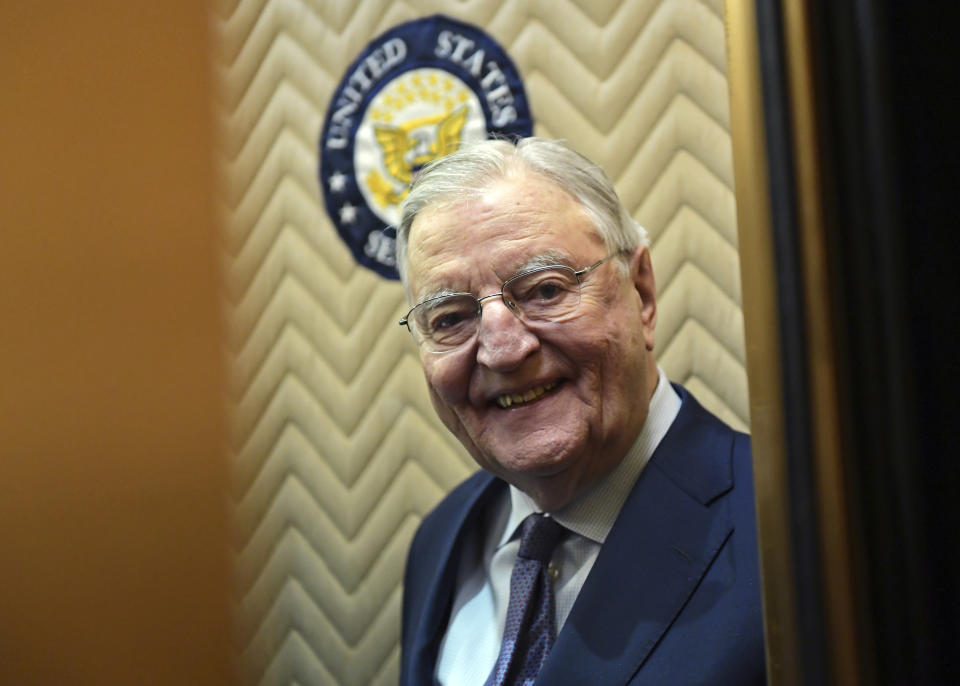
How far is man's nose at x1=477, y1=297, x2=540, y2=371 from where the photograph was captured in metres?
1.05

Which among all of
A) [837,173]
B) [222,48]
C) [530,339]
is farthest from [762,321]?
[222,48]

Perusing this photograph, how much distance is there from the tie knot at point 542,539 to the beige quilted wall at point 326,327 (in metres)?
0.51

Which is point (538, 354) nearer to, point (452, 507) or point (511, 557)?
point (511, 557)

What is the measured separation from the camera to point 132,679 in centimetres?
139

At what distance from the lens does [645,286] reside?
3.89 feet

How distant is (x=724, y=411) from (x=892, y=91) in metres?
1.30

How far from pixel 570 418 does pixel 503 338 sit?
131 mm

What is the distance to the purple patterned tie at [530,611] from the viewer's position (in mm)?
1076

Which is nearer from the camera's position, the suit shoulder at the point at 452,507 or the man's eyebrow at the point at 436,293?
the man's eyebrow at the point at 436,293

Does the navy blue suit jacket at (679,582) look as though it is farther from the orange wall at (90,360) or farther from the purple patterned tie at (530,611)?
the orange wall at (90,360)

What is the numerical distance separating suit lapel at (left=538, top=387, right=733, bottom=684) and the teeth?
0.57 ft

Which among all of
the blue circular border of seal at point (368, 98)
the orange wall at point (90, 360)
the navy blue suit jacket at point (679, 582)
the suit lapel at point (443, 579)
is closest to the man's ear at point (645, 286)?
the navy blue suit jacket at point (679, 582)

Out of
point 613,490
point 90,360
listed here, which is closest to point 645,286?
point 613,490

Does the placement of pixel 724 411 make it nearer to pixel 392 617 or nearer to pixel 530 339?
pixel 530 339
